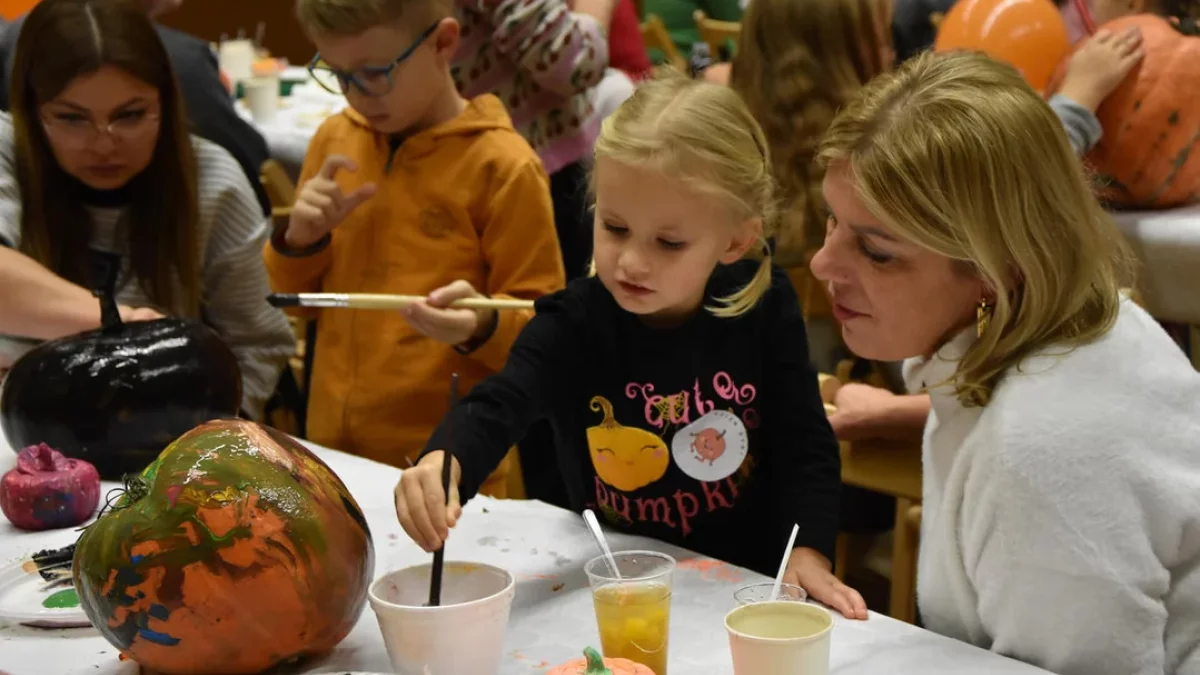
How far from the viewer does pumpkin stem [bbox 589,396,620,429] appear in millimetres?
1363

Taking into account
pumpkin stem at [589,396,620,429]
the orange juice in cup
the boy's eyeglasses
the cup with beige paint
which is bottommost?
pumpkin stem at [589,396,620,429]

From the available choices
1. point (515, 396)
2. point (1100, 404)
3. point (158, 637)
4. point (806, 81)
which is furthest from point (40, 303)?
point (806, 81)

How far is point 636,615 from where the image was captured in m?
0.97

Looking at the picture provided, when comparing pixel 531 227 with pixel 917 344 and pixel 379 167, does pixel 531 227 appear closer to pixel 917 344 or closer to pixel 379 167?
pixel 379 167

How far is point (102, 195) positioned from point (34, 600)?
921 mm

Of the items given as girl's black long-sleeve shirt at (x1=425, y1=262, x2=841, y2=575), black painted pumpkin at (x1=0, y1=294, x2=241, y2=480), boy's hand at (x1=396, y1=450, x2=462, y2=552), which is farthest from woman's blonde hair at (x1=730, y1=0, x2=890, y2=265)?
boy's hand at (x1=396, y1=450, x2=462, y2=552)

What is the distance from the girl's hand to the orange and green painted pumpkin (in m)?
0.43

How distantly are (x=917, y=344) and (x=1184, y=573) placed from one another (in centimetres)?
30

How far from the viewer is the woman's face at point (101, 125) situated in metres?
1.79

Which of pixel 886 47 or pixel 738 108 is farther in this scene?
pixel 886 47

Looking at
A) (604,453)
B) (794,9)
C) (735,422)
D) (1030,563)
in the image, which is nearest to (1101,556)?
(1030,563)

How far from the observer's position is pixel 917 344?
116 cm

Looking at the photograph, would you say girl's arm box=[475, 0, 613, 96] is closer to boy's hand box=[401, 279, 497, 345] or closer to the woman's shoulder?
boy's hand box=[401, 279, 497, 345]

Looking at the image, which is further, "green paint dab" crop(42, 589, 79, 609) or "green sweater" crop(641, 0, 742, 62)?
A: "green sweater" crop(641, 0, 742, 62)
